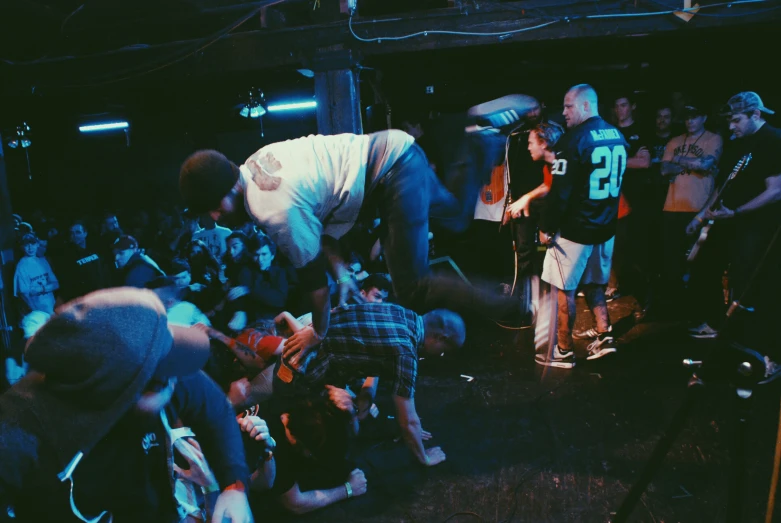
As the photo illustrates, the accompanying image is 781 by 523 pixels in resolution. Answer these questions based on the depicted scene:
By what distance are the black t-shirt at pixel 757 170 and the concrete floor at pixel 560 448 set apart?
1304 millimetres

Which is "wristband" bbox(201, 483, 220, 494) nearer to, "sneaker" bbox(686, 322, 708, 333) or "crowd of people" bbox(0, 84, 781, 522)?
"crowd of people" bbox(0, 84, 781, 522)

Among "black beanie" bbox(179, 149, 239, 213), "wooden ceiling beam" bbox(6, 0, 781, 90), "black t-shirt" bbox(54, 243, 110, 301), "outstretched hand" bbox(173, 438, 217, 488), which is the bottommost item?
"black t-shirt" bbox(54, 243, 110, 301)

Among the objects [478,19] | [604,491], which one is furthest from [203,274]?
[604,491]

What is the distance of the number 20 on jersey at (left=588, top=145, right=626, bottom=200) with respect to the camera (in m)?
3.92

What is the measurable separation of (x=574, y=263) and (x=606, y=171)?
795 mm

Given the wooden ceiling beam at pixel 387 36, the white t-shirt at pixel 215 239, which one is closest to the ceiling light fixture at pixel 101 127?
the wooden ceiling beam at pixel 387 36

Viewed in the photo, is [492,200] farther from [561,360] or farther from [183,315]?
[183,315]

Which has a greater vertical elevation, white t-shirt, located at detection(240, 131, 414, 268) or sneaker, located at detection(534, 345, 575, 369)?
white t-shirt, located at detection(240, 131, 414, 268)

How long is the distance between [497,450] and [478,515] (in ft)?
2.14

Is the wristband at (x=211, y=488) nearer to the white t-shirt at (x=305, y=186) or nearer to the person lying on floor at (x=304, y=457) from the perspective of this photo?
the person lying on floor at (x=304, y=457)

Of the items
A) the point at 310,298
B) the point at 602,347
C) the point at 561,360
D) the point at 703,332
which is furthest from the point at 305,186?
the point at 703,332

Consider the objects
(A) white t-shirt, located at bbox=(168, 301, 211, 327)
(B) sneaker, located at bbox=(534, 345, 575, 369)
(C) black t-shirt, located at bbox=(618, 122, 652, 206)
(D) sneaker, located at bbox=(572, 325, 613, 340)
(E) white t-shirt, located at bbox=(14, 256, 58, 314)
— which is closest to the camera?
(A) white t-shirt, located at bbox=(168, 301, 211, 327)

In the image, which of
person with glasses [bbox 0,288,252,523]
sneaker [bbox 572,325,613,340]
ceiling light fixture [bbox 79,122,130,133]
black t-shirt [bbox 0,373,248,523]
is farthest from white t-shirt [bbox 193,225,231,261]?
ceiling light fixture [bbox 79,122,130,133]

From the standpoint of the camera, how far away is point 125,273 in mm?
4613
